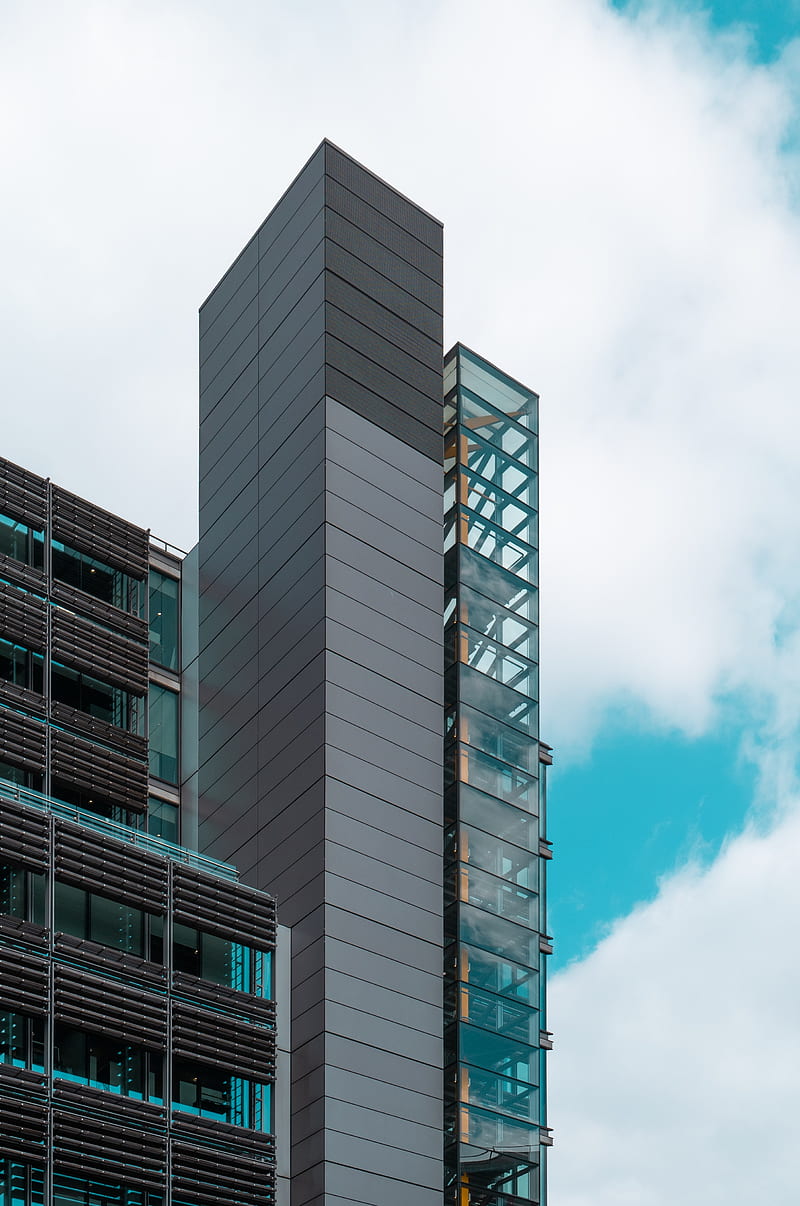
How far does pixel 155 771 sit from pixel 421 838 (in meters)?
12.7

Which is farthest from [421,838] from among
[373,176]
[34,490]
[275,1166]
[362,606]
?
[373,176]

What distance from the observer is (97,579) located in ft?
215

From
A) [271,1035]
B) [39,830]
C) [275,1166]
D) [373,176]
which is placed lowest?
[275,1166]

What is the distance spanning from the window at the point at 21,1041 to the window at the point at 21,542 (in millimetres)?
20138

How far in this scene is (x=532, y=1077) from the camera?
55.8m

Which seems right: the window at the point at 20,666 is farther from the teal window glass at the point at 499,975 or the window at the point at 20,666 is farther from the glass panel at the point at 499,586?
the teal window glass at the point at 499,975

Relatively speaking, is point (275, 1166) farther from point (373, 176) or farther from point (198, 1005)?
point (373, 176)

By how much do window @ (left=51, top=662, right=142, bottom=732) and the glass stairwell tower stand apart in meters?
12.3

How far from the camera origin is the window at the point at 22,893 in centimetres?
4862

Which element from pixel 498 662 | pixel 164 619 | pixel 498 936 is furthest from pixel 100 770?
pixel 498 936

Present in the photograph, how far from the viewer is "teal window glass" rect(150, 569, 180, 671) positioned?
219ft

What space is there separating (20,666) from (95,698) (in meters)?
3.48

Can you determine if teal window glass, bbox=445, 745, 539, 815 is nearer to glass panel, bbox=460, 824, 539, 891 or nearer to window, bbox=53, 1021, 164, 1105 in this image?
glass panel, bbox=460, 824, 539, 891

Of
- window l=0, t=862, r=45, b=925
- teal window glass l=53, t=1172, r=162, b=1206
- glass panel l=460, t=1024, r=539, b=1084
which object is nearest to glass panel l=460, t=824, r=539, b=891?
glass panel l=460, t=1024, r=539, b=1084
